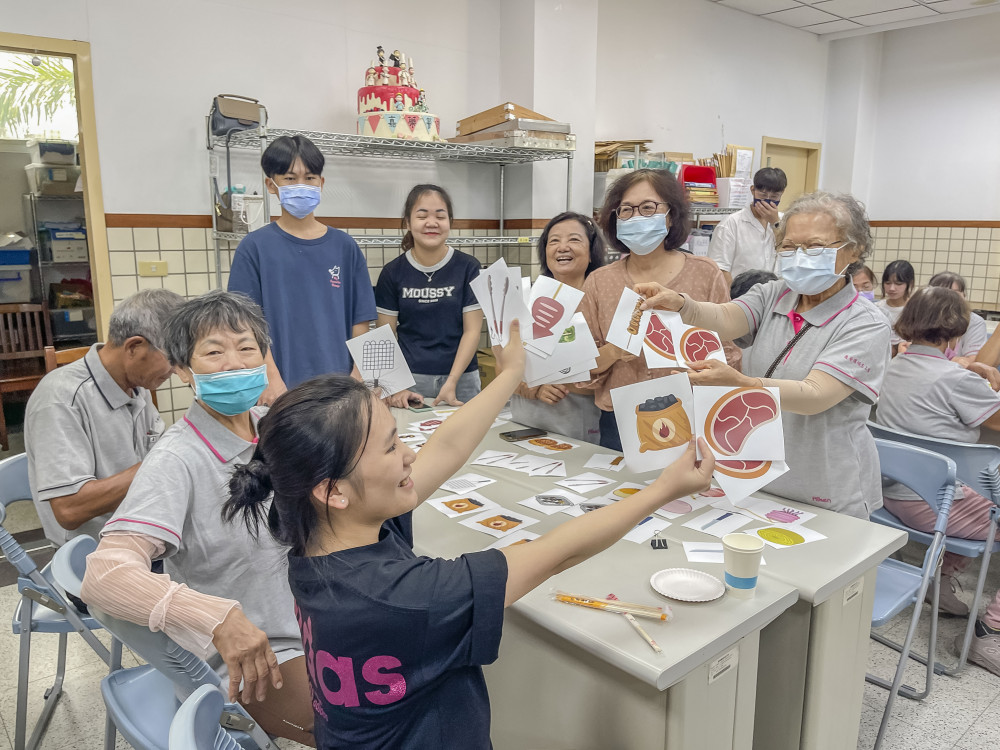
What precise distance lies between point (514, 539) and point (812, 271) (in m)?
1.00

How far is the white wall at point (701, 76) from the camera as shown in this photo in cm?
523

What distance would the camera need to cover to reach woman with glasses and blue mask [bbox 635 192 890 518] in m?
1.70

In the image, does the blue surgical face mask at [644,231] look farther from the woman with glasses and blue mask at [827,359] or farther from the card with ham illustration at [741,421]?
the card with ham illustration at [741,421]

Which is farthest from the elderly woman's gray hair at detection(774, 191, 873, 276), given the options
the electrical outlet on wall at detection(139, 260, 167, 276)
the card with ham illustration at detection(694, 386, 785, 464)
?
the electrical outlet on wall at detection(139, 260, 167, 276)

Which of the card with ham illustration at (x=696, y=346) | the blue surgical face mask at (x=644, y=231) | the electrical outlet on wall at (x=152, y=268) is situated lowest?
the card with ham illustration at (x=696, y=346)

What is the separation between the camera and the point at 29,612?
1816 millimetres

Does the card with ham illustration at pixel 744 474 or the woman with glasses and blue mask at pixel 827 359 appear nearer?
the card with ham illustration at pixel 744 474

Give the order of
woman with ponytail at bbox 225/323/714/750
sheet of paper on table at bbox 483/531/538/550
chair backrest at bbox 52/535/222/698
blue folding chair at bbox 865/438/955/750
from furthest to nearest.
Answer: blue folding chair at bbox 865/438/955/750, sheet of paper on table at bbox 483/531/538/550, chair backrest at bbox 52/535/222/698, woman with ponytail at bbox 225/323/714/750

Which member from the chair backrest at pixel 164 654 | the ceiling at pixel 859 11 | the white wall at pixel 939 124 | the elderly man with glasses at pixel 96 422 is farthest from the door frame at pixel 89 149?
the white wall at pixel 939 124

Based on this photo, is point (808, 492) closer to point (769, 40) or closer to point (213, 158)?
point (213, 158)

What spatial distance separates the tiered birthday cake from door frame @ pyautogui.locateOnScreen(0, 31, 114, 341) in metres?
1.33

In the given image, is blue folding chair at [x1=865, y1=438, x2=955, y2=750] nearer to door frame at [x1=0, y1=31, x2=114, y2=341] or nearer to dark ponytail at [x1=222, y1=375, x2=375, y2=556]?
dark ponytail at [x1=222, y1=375, x2=375, y2=556]

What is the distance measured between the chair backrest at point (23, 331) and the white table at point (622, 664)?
14.2 feet

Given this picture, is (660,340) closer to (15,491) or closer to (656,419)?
(656,419)
